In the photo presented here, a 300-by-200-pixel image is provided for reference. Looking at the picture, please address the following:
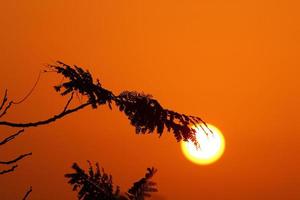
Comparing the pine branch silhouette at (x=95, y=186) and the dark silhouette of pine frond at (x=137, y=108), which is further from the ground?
the dark silhouette of pine frond at (x=137, y=108)

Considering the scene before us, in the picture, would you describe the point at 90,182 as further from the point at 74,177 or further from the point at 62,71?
the point at 62,71

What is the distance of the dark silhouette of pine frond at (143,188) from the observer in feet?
5.73

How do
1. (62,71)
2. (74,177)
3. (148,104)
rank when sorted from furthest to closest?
(148,104)
(62,71)
(74,177)

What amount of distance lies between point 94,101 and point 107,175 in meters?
0.36

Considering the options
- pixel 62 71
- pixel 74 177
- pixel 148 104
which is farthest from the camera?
pixel 148 104

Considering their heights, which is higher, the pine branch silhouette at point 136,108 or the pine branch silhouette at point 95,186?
the pine branch silhouette at point 136,108

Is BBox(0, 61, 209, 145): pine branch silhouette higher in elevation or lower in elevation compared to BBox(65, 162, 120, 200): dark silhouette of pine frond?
higher

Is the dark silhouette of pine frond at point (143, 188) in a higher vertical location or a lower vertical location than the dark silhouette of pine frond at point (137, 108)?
lower

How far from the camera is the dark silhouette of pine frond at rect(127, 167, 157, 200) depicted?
175 centimetres

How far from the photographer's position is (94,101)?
1.82 metres

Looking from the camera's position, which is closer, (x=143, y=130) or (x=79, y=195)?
(x=79, y=195)

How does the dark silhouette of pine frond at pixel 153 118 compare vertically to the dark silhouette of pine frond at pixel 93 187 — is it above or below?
above

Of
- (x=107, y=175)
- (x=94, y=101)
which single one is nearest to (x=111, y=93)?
(x=94, y=101)

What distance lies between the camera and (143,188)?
1.79 meters
